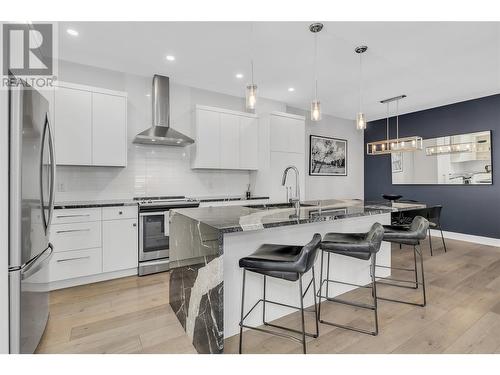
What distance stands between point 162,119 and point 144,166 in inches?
29.5

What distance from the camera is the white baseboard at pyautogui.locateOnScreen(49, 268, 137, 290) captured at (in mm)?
2881

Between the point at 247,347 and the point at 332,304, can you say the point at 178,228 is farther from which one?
the point at 332,304

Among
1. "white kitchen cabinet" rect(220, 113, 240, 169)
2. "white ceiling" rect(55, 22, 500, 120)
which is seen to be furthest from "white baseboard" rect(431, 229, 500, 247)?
"white kitchen cabinet" rect(220, 113, 240, 169)

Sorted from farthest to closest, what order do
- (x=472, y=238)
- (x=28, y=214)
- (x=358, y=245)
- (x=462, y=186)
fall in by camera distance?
1. (x=462, y=186)
2. (x=472, y=238)
3. (x=358, y=245)
4. (x=28, y=214)

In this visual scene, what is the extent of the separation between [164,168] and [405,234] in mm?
3320

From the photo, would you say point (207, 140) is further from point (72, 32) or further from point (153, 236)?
point (72, 32)

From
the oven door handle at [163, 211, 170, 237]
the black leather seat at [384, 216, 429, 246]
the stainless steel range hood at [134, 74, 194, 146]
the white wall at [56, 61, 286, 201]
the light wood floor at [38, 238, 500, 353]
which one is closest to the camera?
the light wood floor at [38, 238, 500, 353]

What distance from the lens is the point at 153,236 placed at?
11.1 feet

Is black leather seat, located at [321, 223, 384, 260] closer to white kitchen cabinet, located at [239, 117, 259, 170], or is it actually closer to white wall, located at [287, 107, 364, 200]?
white kitchen cabinet, located at [239, 117, 259, 170]

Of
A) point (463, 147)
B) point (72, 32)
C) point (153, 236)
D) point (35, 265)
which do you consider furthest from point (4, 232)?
point (463, 147)

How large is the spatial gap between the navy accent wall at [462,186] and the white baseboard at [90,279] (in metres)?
5.73

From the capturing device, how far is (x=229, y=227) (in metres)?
1.50

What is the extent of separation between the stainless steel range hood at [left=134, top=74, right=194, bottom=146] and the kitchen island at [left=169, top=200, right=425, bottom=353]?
177 centimetres
